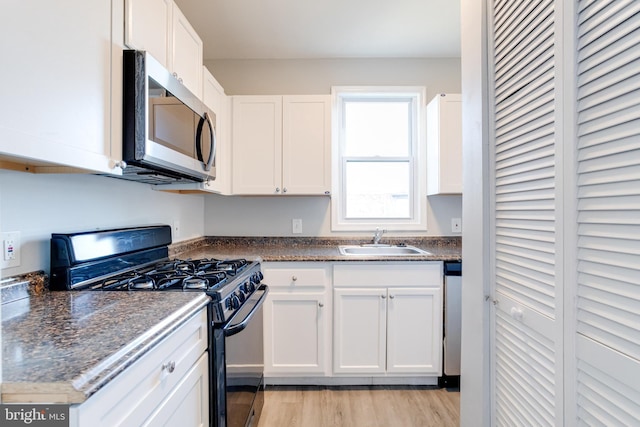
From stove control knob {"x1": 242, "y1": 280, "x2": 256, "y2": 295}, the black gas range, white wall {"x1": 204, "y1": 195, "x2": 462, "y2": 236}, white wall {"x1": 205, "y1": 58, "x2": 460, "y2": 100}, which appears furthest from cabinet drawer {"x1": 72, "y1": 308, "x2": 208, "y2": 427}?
white wall {"x1": 205, "y1": 58, "x2": 460, "y2": 100}

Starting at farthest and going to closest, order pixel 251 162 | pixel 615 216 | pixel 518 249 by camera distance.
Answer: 1. pixel 251 162
2. pixel 518 249
3. pixel 615 216

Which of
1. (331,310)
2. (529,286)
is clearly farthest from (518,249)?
(331,310)

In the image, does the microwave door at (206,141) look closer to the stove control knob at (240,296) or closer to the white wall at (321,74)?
the stove control knob at (240,296)

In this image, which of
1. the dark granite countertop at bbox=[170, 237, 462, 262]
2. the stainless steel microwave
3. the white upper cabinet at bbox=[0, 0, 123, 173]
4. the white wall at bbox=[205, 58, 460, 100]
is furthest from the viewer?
the white wall at bbox=[205, 58, 460, 100]

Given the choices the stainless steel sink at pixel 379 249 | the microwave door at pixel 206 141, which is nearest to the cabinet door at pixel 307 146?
the stainless steel sink at pixel 379 249

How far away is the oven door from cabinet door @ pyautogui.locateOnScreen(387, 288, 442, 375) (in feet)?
2.94

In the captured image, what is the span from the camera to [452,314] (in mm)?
2031

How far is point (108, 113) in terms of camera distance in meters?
1.01

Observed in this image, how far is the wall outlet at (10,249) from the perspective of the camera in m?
0.97

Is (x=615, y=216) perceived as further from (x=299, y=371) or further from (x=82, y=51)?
(x=299, y=371)

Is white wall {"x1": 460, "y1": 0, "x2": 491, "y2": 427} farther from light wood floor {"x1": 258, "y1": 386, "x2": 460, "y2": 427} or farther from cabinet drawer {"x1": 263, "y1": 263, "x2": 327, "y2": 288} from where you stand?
cabinet drawer {"x1": 263, "y1": 263, "x2": 327, "y2": 288}

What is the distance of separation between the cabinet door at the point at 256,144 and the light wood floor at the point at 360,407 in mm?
1481

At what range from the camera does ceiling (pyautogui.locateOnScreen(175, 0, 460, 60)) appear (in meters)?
1.96

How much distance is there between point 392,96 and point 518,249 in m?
2.03
